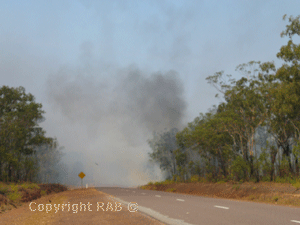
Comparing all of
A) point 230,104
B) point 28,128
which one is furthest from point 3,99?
point 230,104

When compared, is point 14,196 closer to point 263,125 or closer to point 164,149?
point 263,125

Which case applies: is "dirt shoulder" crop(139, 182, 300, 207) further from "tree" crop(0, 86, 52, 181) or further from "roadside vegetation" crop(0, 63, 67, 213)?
"tree" crop(0, 86, 52, 181)

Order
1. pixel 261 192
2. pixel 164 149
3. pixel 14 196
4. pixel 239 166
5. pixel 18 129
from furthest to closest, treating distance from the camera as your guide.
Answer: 1. pixel 164 149
2. pixel 18 129
3. pixel 239 166
4. pixel 14 196
5. pixel 261 192

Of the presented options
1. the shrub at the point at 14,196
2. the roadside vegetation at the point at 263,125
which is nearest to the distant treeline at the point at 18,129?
the shrub at the point at 14,196

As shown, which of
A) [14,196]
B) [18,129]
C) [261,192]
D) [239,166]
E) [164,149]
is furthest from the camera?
[164,149]

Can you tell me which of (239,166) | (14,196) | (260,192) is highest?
(239,166)

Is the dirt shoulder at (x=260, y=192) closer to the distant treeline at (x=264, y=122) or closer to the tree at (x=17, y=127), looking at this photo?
the distant treeline at (x=264, y=122)

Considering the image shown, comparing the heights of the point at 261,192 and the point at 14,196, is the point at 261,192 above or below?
below

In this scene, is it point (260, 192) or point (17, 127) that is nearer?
point (260, 192)

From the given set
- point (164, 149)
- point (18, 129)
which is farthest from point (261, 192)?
point (164, 149)

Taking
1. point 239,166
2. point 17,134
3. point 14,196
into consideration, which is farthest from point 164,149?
point 14,196

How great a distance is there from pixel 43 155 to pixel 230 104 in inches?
2644

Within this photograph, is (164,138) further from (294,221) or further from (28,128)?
(294,221)

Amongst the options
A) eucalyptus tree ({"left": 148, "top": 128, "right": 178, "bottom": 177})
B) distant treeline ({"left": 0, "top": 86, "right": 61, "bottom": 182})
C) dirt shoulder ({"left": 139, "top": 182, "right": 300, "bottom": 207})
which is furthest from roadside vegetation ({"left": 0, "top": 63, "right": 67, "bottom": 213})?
eucalyptus tree ({"left": 148, "top": 128, "right": 178, "bottom": 177})
